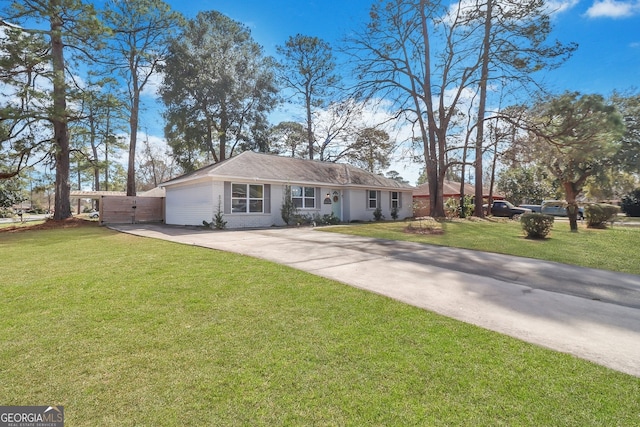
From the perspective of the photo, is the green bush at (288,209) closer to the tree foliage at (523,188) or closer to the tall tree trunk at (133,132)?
the tall tree trunk at (133,132)

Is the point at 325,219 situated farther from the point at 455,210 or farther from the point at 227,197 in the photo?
the point at 455,210

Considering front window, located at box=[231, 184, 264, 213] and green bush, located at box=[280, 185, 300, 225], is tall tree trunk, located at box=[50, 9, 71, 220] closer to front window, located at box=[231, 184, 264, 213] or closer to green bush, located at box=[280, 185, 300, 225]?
front window, located at box=[231, 184, 264, 213]

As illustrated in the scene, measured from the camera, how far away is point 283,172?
56.2 ft

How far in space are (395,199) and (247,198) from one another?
12854mm

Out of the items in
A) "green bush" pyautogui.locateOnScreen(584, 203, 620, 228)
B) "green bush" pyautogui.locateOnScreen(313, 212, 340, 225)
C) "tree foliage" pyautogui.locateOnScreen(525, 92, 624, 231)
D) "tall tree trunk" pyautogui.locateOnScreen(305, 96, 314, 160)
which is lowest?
"green bush" pyautogui.locateOnScreen(313, 212, 340, 225)

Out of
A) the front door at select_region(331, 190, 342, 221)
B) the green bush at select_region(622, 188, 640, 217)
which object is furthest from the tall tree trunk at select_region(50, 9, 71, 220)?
the green bush at select_region(622, 188, 640, 217)

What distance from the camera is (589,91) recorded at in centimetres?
1831

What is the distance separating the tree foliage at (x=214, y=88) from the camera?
966 inches

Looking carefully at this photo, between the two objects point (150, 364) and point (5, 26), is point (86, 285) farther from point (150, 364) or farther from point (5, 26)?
point (5, 26)

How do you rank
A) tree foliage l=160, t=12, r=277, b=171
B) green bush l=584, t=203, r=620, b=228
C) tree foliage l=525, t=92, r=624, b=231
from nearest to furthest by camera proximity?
tree foliage l=525, t=92, r=624, b=231, green bush l=584, t=203, r=620, b=228, tree foliage l=160, t=12, r=277, b=171

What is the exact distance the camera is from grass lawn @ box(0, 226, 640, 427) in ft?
6.21

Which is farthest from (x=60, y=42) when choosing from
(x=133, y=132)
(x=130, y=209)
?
(x=130, y=209)

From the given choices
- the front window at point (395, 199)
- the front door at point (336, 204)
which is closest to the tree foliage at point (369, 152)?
the front window at point (395, 199)

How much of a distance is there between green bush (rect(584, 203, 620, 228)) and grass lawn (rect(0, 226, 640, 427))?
1746cm
